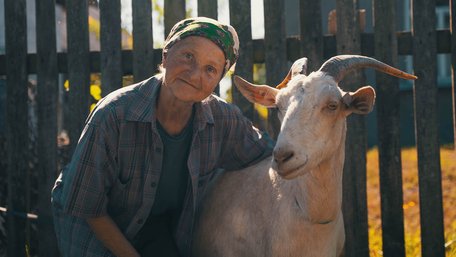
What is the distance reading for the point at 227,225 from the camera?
3.62m

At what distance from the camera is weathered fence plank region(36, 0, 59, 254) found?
4.94 metres

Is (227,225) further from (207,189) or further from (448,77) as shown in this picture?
(448,77)

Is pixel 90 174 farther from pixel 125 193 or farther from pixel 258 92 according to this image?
pixel 258 92

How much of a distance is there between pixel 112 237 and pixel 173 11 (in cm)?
206

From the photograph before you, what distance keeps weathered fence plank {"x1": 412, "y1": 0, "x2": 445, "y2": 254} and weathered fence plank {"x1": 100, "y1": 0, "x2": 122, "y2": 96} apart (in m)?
2.21

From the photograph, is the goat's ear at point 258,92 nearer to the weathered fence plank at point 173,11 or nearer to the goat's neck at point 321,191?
the goat's neck at point 321,191

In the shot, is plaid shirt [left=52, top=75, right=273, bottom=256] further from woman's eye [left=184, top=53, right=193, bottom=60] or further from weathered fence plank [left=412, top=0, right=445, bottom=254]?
weathered fence plank [left=412, top=0, right=445, bottom=254]

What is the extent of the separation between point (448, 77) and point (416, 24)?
9121 millimetres

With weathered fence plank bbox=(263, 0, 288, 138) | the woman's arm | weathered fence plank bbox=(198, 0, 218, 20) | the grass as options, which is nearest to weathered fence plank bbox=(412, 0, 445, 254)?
the grass

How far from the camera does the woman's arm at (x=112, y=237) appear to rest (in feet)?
11.0

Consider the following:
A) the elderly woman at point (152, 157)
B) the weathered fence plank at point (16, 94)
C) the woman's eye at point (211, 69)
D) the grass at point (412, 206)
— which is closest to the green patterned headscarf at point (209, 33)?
the elderly woman at point (152, 157)

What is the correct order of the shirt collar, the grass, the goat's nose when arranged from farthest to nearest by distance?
the grass, the shirt collar, the goat's nose

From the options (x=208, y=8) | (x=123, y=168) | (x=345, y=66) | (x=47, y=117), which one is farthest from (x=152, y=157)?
(x=47, y=117)

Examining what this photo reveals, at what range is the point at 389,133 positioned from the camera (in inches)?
177
